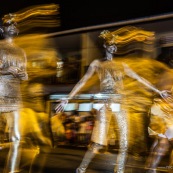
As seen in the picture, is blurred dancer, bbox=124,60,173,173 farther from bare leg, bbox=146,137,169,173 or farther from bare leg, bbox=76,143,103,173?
bare leg, bbox=76,143,103,173

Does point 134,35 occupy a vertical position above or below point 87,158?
above

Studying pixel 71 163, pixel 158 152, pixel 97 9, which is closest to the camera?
pixel 158 152

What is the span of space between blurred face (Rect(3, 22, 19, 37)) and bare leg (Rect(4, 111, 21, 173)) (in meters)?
0.91

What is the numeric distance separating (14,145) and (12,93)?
562 millimetres

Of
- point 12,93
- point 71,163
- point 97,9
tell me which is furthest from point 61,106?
point 97,9

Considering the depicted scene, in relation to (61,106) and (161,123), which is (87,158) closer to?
(61,106)

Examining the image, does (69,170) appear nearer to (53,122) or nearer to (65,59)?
(53,122)

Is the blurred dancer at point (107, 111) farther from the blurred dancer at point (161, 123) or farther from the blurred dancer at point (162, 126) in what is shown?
the blurred dancer at point (162, 126)

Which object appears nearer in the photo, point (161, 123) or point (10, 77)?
point (10, 77)

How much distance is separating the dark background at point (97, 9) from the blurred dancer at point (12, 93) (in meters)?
3.46

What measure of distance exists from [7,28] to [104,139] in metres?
1.80

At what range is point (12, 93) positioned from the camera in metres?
4.03

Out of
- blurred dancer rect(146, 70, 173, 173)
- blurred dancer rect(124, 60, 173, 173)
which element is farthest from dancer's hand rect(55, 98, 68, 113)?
blurred dancer rect(146, 70, 173, 173)

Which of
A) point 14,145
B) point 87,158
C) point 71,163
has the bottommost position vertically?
point 71,163
